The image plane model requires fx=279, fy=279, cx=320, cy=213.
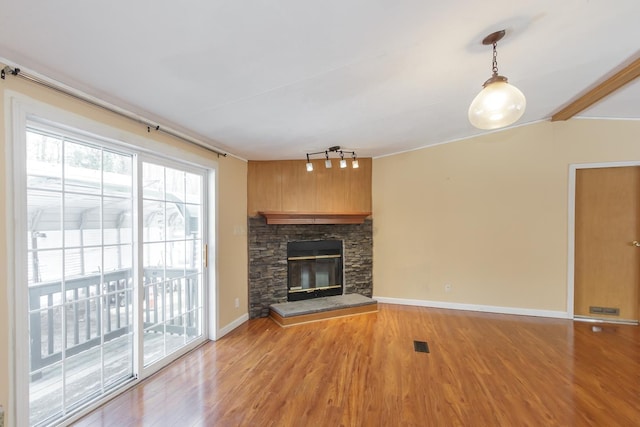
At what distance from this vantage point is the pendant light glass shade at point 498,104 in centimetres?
173

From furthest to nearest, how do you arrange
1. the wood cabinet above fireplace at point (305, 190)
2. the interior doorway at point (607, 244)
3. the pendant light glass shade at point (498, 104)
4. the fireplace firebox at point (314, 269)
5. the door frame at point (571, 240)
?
1. the fireplace firebox at point (314, 269)
2. the wood cabinet above fireplace at point (305, 190)
3. the door frame at point (571, 240)
4. the interior doorway at point (607, 244)
5. the pendant light glass shade at point (498, 104)

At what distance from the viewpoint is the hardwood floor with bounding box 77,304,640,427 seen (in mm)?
1939

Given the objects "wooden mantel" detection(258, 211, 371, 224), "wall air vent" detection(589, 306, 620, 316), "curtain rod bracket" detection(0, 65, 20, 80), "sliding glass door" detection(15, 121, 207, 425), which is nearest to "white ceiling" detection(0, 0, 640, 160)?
"curtain rod bracket" detection(0, 65, 20, 80)

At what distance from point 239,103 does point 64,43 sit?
106 cm

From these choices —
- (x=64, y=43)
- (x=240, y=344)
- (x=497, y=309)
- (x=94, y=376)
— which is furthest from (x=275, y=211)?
(x=497, y=309)

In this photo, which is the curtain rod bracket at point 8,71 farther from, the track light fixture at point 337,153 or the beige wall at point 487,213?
the beige wall at point 487,213

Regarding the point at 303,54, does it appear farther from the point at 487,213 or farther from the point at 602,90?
the point at 487,213

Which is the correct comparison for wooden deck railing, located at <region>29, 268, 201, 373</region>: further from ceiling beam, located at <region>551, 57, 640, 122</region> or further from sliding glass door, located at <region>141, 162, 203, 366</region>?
ceiling beam, located at <region>551, 57, 640, 122</region>

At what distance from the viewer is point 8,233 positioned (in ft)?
4.91

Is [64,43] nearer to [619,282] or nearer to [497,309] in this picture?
[497,309]

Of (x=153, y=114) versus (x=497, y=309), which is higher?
(x=153, y=114)

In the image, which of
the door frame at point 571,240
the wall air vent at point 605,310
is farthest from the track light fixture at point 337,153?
the wall air vent at point 605,310

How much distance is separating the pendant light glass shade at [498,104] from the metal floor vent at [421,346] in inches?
90.5

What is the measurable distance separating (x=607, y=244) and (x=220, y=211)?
202 inches
